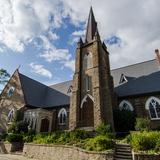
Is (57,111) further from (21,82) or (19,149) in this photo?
(19,149)

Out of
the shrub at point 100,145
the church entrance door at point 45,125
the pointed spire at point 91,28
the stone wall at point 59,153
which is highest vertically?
the pointed spire at point 91,28

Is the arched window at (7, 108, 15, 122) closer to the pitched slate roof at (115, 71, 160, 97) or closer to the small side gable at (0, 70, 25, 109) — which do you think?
the small side gable at (0, 70, 25, 109)

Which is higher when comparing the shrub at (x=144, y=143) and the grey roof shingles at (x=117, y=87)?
the grey roof shingles at (x=117, y=87)

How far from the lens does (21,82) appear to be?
31250 millimetres

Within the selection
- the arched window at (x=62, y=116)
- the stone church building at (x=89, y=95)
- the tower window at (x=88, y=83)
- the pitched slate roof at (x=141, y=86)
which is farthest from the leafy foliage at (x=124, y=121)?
the arched window at (x=62, y=116)

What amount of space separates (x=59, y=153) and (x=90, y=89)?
10846 mm

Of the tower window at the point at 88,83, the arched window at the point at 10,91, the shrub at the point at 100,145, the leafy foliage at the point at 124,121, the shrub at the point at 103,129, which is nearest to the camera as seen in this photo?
the shrub at the point at 100,145

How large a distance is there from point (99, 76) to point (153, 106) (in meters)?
7.95

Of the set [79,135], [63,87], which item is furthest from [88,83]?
[63,87]

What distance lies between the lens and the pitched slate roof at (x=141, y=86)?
2282 centimetres

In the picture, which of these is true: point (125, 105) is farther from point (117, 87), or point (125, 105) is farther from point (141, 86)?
point (117, 87)

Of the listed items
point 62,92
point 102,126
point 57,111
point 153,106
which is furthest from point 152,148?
point 62,92

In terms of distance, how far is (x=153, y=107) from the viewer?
21.7 m

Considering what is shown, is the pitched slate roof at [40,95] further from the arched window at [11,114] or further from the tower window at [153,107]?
the tower window at [153,107]
